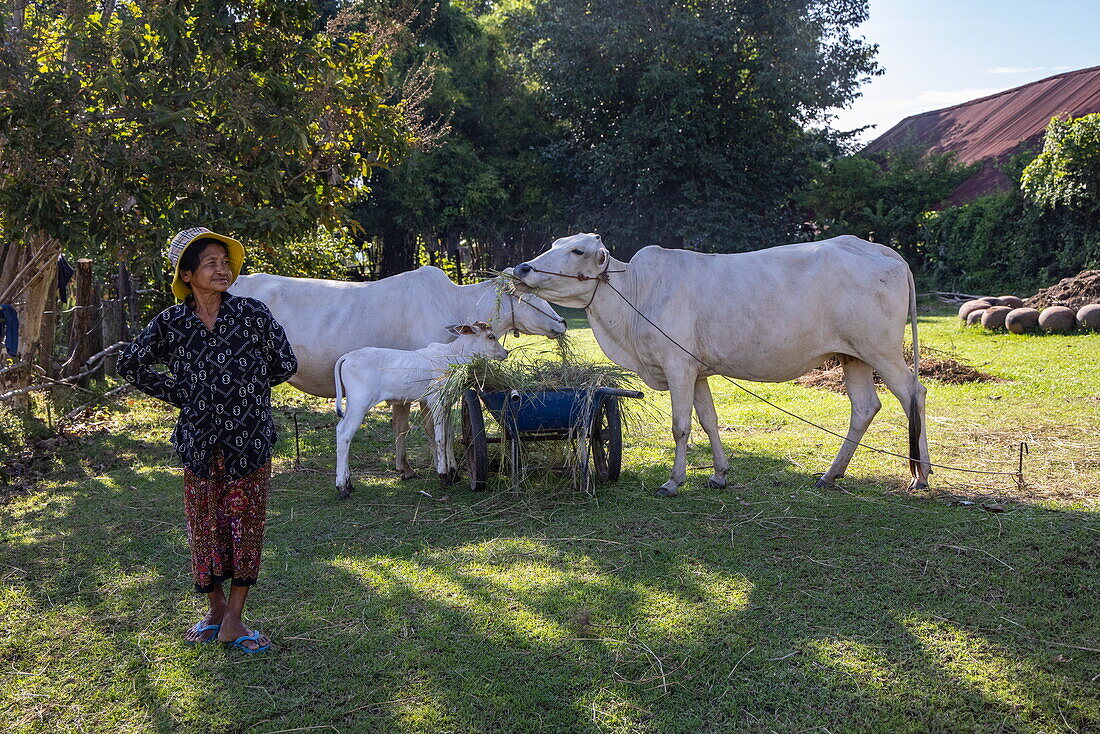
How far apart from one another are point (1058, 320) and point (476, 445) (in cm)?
1079

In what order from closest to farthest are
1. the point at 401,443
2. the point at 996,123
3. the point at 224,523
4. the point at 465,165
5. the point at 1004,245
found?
the point at 224,523, the point at 401,443, the point at 1004,245, the point at 465,165, the point at 996,123

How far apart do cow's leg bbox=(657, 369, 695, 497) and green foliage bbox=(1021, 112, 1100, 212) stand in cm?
1455

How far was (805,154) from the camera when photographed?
2522cm

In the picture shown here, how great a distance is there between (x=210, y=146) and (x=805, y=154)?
69.8ft

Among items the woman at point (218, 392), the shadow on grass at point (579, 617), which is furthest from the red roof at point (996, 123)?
the woman at point (218, 392)

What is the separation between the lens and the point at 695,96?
23.2 m

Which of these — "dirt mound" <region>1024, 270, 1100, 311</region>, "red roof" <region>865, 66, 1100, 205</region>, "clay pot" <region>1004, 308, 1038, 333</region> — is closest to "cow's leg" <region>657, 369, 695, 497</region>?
"clay pot" <region>1004, 308, 1038, 333</region>

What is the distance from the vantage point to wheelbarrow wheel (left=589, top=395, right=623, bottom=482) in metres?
5.83

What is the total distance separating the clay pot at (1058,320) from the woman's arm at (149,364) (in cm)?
1301

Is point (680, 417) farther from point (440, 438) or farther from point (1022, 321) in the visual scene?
point (1022, 321)

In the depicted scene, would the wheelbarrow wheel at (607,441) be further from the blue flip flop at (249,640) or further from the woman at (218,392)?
the blue flip flop at (249,640)

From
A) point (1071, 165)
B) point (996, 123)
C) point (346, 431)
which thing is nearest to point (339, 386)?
point (346, 431)

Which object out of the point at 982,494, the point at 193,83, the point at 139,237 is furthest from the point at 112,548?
the point at 982,494

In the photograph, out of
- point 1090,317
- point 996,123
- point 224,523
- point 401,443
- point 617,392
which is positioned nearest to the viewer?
point 224,523
